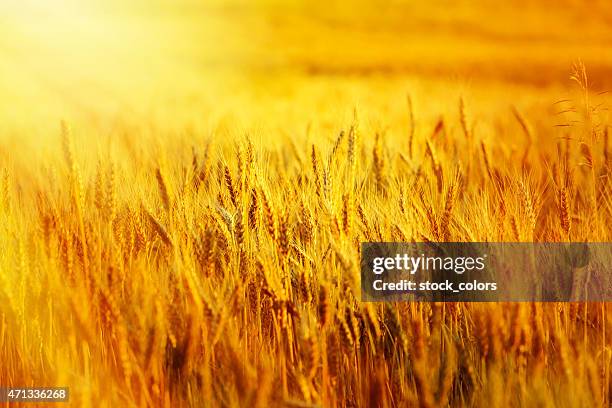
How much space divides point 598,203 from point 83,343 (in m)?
1.20

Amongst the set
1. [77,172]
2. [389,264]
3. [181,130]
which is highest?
[181,130]

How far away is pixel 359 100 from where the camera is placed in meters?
1.59

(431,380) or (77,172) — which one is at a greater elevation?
(77,172)

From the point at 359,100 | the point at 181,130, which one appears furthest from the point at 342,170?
the point at 181,130

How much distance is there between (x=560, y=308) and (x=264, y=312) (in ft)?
2.00

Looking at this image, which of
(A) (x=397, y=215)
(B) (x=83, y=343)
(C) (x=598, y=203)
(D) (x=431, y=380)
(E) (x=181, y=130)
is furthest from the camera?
(E) (x=181, y=130)

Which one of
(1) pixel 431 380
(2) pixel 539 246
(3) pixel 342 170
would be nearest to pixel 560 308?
(2) pixel 539 246

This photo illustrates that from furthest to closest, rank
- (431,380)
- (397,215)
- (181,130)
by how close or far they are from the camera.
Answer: (181,130), (397,215), (431,380)

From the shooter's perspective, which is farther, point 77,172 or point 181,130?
point 181,130

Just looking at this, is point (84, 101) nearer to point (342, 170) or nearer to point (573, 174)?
point (342, 170)

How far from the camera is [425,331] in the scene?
3.89 feet

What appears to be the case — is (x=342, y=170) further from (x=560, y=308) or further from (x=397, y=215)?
(x=560, y=308)

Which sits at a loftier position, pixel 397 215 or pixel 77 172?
pixel 77 172

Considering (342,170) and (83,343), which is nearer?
(83,343)
